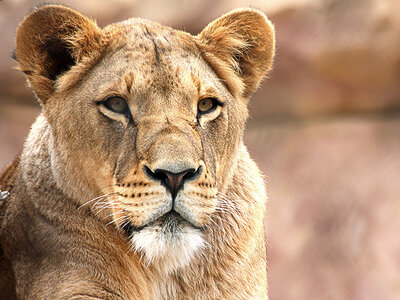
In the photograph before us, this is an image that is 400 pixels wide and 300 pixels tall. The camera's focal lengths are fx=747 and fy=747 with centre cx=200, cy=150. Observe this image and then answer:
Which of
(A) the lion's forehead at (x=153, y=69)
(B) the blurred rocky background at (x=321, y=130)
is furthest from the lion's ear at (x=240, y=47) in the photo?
(B) the blurred rocky background at (x=321, y=130)

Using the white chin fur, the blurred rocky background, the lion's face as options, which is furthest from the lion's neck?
the blurred rocky background

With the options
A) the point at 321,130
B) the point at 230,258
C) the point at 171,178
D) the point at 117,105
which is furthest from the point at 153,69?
the point at 321,130

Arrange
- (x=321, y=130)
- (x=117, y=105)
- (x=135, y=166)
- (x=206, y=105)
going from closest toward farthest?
(x=135, y=166) < (x=117, y=105) < (x=206, y=105) < (x=321, y=130)

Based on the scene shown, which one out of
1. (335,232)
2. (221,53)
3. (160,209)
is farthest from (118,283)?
(335,232)

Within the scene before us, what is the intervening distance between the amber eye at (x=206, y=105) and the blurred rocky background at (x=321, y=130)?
558cm

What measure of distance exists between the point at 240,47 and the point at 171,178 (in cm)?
128

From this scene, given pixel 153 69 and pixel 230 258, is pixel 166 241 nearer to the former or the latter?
pixel 230 258

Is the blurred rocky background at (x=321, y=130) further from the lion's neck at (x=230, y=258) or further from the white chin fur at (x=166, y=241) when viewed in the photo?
the white chin fur at (x=166, y=241)

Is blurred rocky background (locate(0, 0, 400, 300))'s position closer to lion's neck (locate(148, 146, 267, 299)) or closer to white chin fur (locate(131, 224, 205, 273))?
lion's neck (locate(148, 146, 267, 299))

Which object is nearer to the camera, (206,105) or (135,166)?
(135,166)

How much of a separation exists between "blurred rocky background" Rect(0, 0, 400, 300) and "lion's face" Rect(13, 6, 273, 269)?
529cm

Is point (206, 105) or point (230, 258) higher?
point (206, 105)

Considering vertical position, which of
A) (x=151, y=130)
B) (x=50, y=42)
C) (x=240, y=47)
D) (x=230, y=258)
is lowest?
(x=230, y=258)

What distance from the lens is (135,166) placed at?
150 inches
